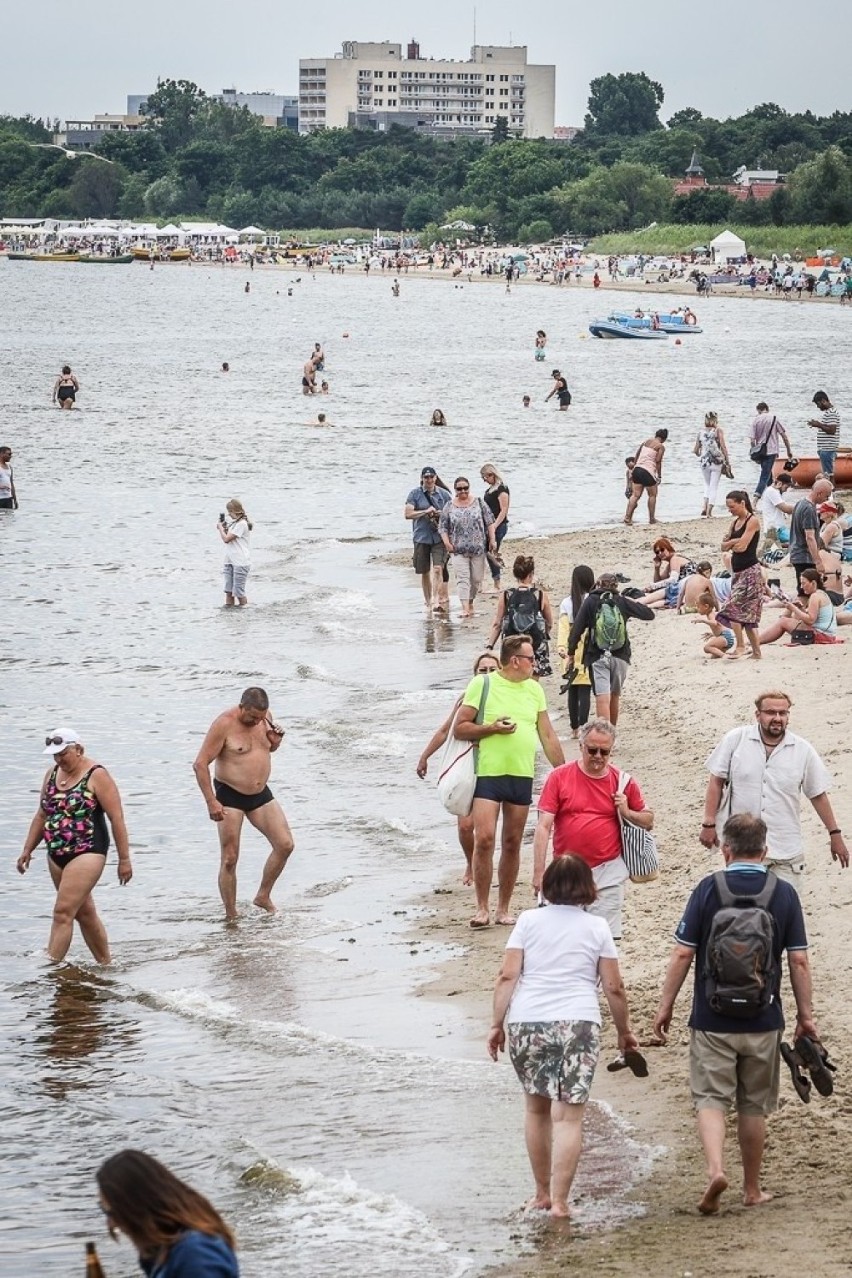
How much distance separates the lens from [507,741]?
437 inches

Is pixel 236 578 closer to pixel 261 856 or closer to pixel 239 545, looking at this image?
pixel 239 545

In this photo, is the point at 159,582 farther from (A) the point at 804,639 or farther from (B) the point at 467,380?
(B) the point at 467,380

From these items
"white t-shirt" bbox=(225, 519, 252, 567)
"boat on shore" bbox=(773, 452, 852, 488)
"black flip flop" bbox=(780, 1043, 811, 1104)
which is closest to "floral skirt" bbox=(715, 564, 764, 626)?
"white t-shirt" bbox=(225, 519, 252, 567)

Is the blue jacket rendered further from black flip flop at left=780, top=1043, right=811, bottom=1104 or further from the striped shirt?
the striped shirt

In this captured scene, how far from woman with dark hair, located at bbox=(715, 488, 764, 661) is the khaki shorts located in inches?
385

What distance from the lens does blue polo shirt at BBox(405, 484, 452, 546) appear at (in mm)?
21266

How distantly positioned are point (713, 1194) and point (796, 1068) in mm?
560

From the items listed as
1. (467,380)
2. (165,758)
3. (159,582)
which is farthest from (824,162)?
(165,758)

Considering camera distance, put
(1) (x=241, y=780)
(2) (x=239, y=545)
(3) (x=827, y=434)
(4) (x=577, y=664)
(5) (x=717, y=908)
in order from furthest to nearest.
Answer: (3) (x=827, y=434), (2) (x=239, y=545), (4) (x=577, y=664), (1) (x=241, y=780), (5) (x=717, y=908)

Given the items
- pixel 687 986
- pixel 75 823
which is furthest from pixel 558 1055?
Answer: pixel 75 823

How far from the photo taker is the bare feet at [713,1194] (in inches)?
293

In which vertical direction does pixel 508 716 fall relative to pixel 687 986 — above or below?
above

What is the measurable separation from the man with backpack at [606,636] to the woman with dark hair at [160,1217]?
10094 mm

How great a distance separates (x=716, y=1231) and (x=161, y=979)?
4.74 m
